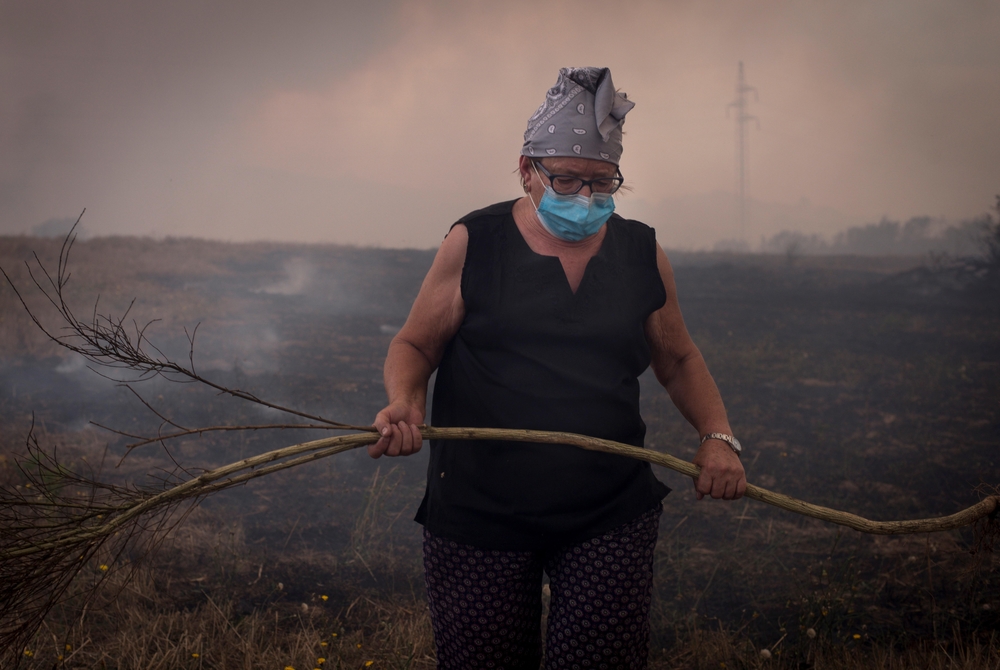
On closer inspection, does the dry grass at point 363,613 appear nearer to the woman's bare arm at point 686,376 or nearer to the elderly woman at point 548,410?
the elderly woman at point 548,410

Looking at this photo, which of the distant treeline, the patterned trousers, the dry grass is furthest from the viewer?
the distant treeline

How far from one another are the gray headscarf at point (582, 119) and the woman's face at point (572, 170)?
0.02 meters

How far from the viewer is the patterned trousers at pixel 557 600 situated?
1.99 metres

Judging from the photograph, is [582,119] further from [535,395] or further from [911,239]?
[911,239]

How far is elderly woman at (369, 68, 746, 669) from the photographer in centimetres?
200

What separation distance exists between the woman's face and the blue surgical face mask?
29 mm

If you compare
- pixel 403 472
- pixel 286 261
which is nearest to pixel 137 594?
pixel 403 472

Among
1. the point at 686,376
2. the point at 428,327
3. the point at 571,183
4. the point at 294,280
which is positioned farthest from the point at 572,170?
the point at 294,280

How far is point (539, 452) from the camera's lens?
2.04 m

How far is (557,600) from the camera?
80.8 inches

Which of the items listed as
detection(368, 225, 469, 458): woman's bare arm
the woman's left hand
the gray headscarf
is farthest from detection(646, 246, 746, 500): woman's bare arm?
detection(368, 225, 469, 458): woman's bare arm

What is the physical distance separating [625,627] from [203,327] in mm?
5622

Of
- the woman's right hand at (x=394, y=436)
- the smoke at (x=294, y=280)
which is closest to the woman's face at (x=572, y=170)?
the woman's right hand at (x=394, y=436)

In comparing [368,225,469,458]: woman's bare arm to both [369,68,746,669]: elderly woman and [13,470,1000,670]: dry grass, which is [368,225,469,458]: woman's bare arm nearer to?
[369,68,746,669]: elderly woman
